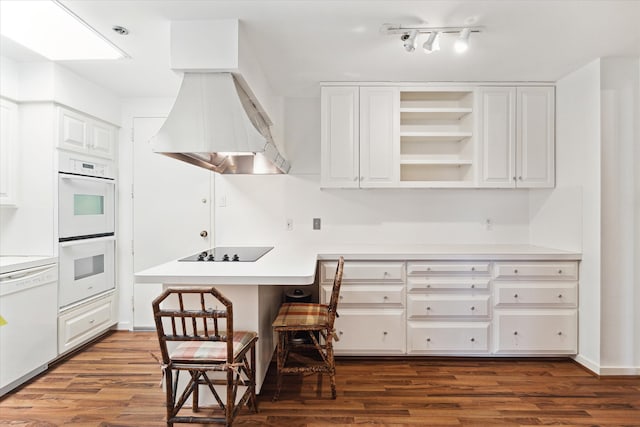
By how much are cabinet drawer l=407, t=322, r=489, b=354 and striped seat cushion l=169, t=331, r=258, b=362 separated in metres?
1.48

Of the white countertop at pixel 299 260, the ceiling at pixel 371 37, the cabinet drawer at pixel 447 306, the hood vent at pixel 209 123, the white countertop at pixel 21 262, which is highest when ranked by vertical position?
the ceiling at pixel 371 37

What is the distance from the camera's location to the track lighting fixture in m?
2.21

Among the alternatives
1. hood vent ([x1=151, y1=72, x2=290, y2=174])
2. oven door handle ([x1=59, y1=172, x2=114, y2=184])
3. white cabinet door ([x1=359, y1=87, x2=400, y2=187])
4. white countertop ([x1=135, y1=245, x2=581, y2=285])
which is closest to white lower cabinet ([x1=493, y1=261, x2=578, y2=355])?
white countertop ([x1=135, y1=245, x2=581, y2=285])

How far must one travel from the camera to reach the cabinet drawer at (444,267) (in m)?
2.92

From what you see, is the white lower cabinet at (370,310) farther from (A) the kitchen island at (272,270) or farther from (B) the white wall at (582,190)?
(B) the white wall at (582,190)

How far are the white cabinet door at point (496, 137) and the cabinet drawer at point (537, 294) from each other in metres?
0.87

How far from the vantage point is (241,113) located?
2160 mm

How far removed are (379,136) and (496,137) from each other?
3.31 feet

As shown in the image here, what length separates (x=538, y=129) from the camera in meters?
3.19

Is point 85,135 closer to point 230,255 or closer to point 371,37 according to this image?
point 230,255

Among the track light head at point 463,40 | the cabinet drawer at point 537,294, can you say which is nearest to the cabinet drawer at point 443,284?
the cabinet drawer at point 537,294

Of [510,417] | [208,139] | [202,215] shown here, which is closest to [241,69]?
[208,139]

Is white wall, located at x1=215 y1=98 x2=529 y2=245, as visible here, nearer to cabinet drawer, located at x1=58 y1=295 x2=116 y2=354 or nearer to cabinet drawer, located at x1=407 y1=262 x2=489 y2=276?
cabinet drawer, located at x1=407 y1=262 x2=489 y2=276

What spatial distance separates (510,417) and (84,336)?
3.34 metres
